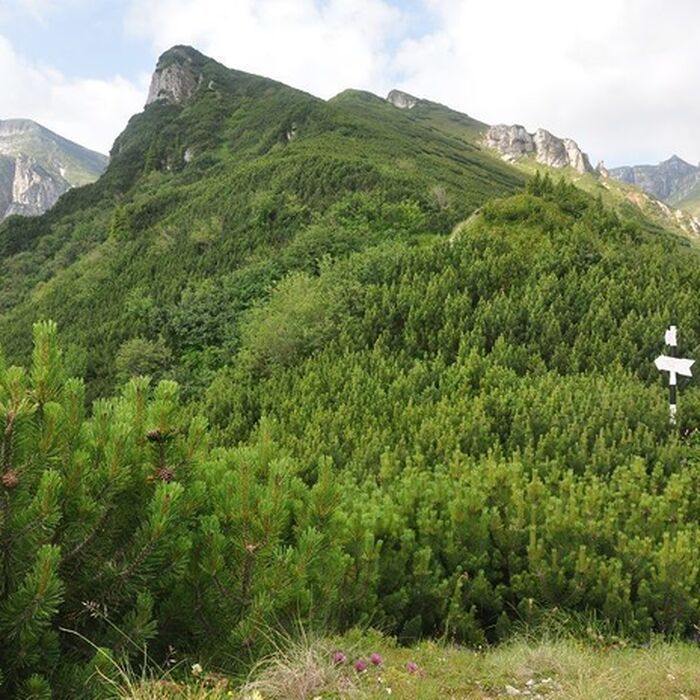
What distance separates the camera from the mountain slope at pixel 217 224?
87.7 feet

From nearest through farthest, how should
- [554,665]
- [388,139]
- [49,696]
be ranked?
[49,696] → [554,665] → [388,139]

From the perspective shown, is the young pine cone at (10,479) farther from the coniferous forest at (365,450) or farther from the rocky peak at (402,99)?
the rocky peak at (402,99)

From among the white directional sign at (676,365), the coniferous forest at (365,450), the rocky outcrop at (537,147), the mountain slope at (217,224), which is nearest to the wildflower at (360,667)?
the coniferous forest at (365,450)

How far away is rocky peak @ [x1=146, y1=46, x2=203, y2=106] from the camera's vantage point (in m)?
104

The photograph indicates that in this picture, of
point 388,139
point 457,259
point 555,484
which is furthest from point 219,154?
point 555,484

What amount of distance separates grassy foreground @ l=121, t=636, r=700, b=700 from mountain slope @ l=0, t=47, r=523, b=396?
18.2m

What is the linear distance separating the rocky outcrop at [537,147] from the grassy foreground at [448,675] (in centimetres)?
12263

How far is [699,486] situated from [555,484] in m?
1.55

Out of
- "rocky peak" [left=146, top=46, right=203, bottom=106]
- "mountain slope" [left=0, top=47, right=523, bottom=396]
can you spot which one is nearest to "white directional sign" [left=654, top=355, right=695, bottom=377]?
"mountain slope" [left=0, top=47, right=523, bottom=396]

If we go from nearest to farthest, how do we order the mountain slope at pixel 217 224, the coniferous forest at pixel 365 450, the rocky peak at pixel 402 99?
the coniferous forest at pixel 365 450 < the mountain slope at pixel 217 224 < the rocky peak at pixel 402 99

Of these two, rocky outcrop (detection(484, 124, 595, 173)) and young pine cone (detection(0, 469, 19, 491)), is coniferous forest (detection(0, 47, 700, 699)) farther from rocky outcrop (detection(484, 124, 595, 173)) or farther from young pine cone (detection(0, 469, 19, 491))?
rocky outcrop (detection(484, 124, 595, 173))

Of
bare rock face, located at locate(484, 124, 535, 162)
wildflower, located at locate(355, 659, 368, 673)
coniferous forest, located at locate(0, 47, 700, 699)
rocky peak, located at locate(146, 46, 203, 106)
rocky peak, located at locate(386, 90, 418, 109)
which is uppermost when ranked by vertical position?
rocky peak, located at locate(386, 90, 418, 109)

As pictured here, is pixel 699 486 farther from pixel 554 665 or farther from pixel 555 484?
pixel 554 665

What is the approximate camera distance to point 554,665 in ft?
13.2
